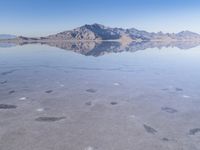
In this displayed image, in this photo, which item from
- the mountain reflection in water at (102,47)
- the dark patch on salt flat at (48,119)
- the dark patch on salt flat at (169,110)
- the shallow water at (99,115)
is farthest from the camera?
the mountain reflection in water at (102,47)

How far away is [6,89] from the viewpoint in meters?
14.2

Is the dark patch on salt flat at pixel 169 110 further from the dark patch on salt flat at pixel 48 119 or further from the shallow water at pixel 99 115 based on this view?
the dark patch on salt flat at pixel 48 119

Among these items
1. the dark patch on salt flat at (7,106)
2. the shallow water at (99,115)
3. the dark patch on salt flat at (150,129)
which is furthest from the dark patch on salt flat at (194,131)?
the dark patch on salt flat at (7,106)

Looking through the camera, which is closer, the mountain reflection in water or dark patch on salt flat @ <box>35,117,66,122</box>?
dark patch on salt flat @ <box>35,117,66,122</box>

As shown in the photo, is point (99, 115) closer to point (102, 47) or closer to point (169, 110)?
point (169, 110)

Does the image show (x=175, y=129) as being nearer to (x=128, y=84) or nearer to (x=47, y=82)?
(x=128, y=84)

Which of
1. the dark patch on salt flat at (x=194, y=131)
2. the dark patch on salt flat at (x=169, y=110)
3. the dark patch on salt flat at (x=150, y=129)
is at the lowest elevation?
the dark patch on salt flat at (x=169, y=110)

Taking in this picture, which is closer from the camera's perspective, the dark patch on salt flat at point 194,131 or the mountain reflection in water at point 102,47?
the dark patch on salt flat at point 194,131

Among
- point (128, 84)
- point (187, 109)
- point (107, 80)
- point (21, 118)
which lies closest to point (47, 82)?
point (107, 80)

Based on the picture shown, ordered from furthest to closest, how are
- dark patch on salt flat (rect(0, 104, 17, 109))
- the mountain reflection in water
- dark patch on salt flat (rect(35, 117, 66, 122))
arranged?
the mountain reflection in water → dark patch on salt flat (rect(0, 104, 17, 109)) → dark patch on salt flat (rect(35, 117, 66, 122))

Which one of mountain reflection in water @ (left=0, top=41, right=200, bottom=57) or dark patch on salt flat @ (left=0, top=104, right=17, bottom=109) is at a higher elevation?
dark patch on salt flat @ (left=0, top=104, right=17, bottom=109)

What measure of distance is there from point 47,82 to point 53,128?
837 cm

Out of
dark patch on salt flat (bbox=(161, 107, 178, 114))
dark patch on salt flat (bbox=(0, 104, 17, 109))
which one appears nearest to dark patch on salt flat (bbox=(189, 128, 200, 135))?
dark patch on salt flat (bbox=(161, 107, 178, 114))

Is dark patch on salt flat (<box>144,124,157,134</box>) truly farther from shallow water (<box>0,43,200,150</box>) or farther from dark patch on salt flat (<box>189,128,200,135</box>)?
dark patch on salt flat (<box>189,128,200,135</box>)
